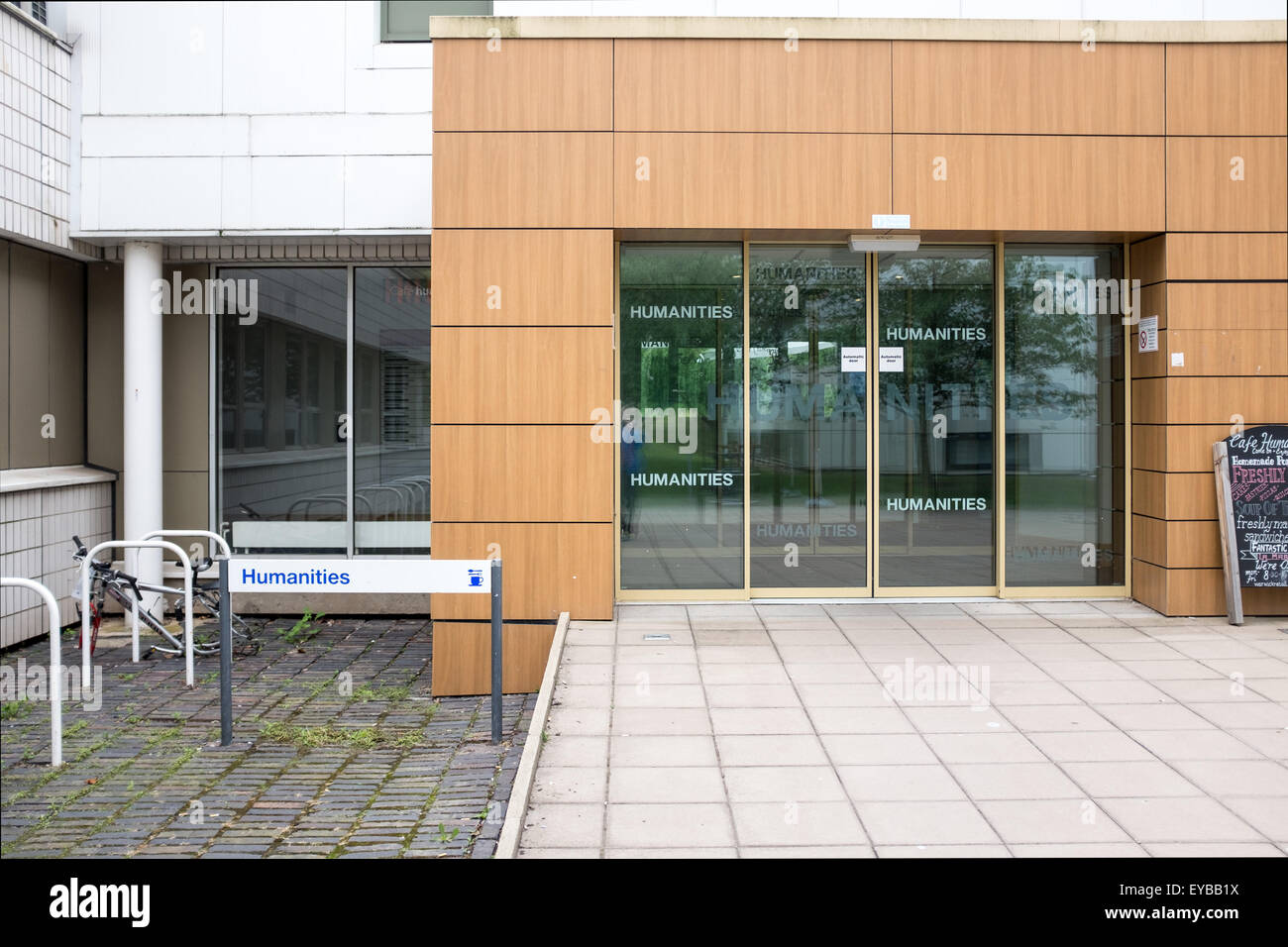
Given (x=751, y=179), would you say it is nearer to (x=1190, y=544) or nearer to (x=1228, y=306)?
(x=1228, y=306)

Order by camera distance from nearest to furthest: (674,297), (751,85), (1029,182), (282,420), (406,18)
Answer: (751,85) → (1029,182) → (674,297) → (406,18) → (282,420)

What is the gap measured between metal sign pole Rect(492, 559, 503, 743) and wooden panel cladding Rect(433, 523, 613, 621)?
52.1 inches

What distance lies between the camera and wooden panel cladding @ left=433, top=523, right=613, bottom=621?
7.60 meters

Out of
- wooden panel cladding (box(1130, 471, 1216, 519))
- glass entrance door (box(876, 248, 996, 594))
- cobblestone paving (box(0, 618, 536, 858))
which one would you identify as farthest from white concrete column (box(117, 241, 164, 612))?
wooden panel cladding (box(1130, 471, 1216, 519))

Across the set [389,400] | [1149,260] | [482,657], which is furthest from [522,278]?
[1149,260]

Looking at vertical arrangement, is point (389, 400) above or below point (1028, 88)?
below

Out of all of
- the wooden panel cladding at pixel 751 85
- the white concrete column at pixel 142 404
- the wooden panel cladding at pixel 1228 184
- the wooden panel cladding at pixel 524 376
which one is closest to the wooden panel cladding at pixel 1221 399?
the wooden panel cladding at pixel 1228 184

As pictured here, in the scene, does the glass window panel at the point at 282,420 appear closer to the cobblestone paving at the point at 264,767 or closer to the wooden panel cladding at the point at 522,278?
the cobblestone paving at the point at 264,767

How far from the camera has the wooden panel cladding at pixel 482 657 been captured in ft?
24.9

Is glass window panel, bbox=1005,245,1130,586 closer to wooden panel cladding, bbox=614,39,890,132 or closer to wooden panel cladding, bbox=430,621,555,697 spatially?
wooden panel cladding, bbox=614,39,890,132

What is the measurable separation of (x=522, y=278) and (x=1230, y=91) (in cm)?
556

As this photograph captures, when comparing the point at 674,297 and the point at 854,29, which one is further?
the point at 674,297

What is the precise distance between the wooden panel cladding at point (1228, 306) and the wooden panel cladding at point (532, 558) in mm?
4681

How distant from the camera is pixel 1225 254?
7934 mm
